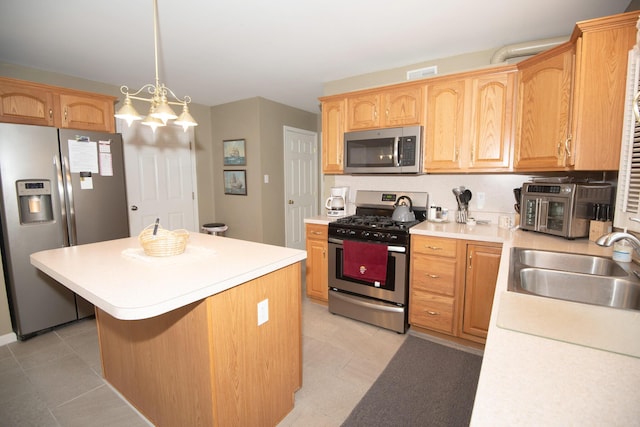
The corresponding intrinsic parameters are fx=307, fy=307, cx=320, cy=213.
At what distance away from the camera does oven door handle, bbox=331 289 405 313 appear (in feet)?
8.68

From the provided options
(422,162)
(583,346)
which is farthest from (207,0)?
(583,346)

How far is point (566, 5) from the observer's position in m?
2.04

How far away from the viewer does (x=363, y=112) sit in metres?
3.08

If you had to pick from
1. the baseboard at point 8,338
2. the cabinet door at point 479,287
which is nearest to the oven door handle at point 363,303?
the cabinet door at point 479,287

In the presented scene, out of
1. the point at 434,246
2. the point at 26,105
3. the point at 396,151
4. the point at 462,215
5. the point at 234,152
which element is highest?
the point at 26,105

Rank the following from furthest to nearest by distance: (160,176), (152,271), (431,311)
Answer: (160,176), (431,311), (152,271)

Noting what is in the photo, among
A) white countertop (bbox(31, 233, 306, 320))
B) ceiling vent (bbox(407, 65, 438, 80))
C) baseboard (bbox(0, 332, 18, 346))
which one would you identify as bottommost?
baseboard (bbox(0, 332, 18, 346))

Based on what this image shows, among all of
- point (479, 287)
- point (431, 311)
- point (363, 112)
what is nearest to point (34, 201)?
point (363, 112)

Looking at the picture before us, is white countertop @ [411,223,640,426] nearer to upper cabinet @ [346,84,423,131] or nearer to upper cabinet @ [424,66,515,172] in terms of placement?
upper cabinet @ [424,66,515,172]

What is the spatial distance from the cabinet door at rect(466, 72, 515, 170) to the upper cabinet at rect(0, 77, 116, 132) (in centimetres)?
345

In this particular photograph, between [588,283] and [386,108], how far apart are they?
213 cm

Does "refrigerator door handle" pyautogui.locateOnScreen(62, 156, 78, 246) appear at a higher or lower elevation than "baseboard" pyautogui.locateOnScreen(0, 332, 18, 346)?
higher

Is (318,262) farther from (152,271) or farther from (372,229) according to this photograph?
(152,271)

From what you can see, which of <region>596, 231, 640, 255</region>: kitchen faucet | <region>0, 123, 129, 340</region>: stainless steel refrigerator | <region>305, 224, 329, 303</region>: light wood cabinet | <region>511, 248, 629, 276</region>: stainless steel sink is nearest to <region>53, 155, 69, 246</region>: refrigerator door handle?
Answer: <region>0, 123, 129, 340</region>: stainless steel refrigerator
